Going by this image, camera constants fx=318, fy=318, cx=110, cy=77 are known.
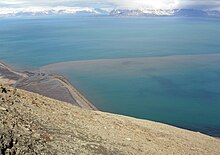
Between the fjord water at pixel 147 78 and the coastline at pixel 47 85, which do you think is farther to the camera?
the coastline at pixel 47 85

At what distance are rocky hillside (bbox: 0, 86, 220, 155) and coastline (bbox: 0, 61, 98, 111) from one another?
17624 mm

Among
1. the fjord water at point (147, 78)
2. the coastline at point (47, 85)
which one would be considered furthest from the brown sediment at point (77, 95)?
the fjord water at point (147, 78)

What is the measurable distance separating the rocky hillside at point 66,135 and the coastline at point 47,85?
17624 mm

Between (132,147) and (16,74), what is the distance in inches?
1529

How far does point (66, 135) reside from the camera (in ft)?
34.1

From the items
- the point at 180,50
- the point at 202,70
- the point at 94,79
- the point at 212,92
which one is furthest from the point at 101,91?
A: the point at 180,50

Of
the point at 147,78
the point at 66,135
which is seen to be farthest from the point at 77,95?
the point at 66,135

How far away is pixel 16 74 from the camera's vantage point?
4722 cm

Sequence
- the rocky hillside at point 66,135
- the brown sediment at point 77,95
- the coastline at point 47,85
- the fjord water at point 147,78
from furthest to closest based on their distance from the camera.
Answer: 1. the coastline at point 47,85
2. the brown sediment at point 77,95
3. the fjord water at point 147,78
4. the rocky hillside at point 66,135

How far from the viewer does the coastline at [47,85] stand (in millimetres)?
34500

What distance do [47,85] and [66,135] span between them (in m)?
30.1

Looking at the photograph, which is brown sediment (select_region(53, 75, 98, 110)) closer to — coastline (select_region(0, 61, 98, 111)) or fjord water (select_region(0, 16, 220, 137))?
coastline (select_region(0, 61, 98, 111))

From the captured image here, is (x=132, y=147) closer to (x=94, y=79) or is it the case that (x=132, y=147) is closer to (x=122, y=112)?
(x=122, y=112)

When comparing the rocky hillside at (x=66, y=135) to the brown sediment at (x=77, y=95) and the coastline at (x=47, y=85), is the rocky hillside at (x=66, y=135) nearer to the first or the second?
the coastline at (x=47, y=85)
